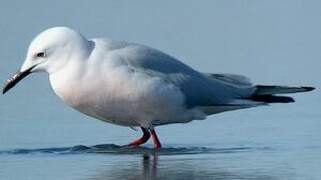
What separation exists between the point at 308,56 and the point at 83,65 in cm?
475

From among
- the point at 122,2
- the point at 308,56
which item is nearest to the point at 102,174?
the point at 308,56

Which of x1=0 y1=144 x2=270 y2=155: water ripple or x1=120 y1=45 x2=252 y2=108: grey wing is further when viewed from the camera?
x1=120 y1=45 x2=252 y2=108: grey wing

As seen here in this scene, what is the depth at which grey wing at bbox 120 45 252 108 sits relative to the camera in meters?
10.4

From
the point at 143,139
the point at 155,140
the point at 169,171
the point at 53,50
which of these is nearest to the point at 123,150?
the point at 155,140

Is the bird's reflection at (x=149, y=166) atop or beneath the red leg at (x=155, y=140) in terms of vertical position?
beneath

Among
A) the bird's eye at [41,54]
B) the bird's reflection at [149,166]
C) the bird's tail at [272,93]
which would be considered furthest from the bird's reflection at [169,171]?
the bird's tail at [272,93]

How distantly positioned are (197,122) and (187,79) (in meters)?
0.86

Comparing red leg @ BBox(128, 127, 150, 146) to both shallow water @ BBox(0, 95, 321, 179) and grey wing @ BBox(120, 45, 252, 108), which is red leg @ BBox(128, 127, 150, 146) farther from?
grey wing @ BBox(120, 45, 252, 108)

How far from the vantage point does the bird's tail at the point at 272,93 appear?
35.4 ft

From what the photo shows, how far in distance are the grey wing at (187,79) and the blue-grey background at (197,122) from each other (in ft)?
0.92

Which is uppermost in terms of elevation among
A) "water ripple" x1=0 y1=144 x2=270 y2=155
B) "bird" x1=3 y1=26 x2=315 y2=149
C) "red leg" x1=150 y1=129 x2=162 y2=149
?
"bird" x1=3 y1=26 x2=315 y2=149

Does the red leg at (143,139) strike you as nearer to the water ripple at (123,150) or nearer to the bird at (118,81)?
the bird at (118,81)

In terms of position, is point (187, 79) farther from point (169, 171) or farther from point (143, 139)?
point (169, 171)

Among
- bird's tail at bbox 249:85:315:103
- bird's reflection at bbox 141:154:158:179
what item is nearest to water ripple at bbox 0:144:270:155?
bird's reflection at bbox 141:154:158:179
